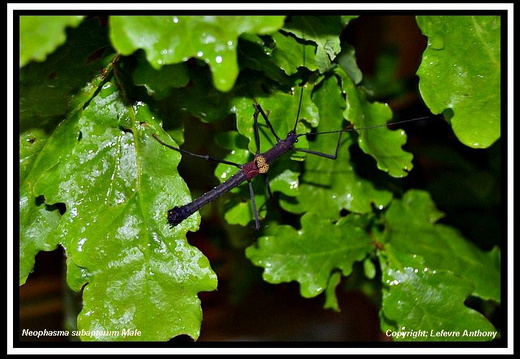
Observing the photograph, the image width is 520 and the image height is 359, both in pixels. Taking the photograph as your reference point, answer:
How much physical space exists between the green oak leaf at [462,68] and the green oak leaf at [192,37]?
470 mm

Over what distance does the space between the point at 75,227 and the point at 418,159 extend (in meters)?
1.31

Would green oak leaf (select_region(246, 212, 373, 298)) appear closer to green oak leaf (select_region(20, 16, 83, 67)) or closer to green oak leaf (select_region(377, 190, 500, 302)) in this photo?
green oak leaf (select_region(377, 190, 500, 302))

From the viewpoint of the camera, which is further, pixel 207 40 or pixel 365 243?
pixel 365 243

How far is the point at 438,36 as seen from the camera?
3.83 feet

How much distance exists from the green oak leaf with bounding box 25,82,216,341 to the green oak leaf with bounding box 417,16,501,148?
580mm

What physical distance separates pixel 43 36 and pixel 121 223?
1.48 ft

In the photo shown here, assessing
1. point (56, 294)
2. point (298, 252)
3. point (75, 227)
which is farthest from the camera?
point (56, 294)

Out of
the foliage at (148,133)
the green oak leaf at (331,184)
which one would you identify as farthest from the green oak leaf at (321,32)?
the green oak leaf at (331,184)

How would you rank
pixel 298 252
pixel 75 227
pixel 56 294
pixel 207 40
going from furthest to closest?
pixel 56 294
pixel 298 252
pixel 75 227
pixel 207 40

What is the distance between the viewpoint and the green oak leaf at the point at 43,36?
811 mm

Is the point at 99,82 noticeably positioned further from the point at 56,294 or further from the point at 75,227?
the point at 56,294

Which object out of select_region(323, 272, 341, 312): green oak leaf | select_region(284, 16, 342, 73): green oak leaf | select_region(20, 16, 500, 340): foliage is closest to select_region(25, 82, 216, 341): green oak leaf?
select_region(20, 16, 500, 340): foliage
